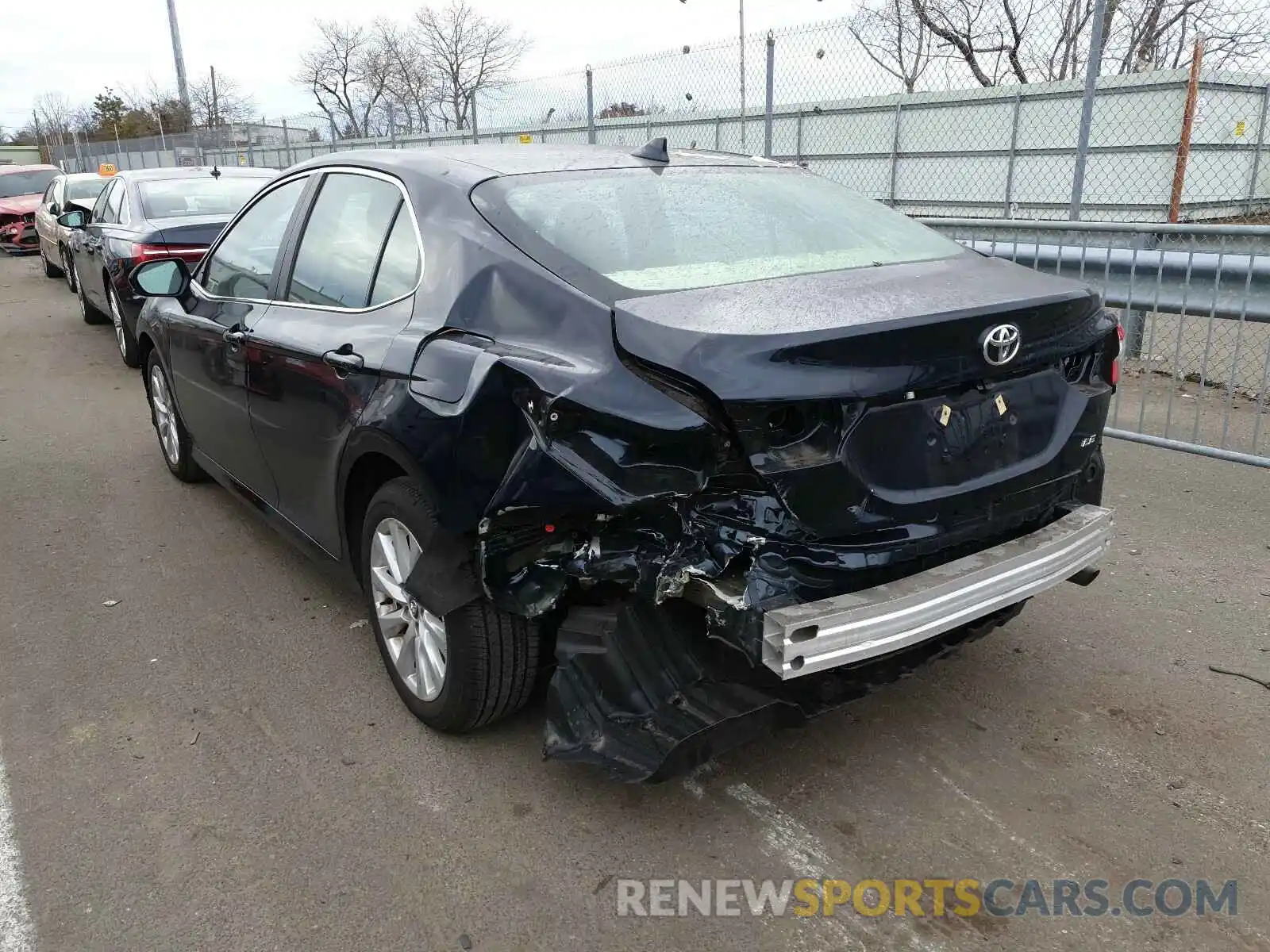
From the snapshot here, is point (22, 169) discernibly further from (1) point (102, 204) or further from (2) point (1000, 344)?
(2) point (1000, 344)

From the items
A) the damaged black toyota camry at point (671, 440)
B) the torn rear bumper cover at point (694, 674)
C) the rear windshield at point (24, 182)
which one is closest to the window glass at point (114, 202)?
the damaged black toyota camry at point (671, 440)

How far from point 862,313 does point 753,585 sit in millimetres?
739

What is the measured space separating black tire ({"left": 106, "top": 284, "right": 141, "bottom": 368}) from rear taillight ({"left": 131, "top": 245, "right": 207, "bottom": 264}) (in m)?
0.62

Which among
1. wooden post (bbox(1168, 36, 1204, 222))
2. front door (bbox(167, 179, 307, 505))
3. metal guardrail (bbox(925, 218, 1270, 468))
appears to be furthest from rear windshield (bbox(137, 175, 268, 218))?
wooden post (bbox(1168, 36, 1204, 222))

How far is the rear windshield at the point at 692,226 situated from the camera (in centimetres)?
288

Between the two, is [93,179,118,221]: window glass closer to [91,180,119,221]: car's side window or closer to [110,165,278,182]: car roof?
[91,180,119,221]: car's side window

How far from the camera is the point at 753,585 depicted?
2.41 m

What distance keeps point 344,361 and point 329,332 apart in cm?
26

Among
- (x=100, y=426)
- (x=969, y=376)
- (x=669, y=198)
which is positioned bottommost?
(x=100, y=426)

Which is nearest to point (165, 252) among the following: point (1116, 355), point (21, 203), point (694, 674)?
point (694, 674)

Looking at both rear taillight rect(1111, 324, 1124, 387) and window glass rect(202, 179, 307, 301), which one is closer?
rear taillight rect(1111, 324, 1124, 387)

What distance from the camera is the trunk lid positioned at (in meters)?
2.36

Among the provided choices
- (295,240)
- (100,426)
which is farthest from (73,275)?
(295,240)

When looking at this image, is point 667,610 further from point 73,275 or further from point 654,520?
point 73,275
